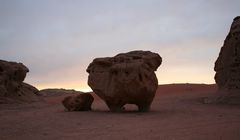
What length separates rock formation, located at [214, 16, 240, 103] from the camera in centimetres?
1582

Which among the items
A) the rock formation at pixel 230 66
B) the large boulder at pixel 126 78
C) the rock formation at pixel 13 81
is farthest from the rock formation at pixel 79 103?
the rock formation at pixel 13 81

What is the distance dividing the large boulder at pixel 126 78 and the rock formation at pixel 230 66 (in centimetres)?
362

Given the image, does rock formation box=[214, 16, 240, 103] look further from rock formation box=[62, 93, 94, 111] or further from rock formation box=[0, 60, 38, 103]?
rock formation box=[0, 60, 38, 103]

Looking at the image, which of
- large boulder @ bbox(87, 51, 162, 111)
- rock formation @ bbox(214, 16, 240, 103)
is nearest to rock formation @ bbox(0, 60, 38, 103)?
large boulder @ bbox(87, 51, 162, 111)

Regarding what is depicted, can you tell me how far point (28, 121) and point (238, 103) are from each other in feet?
27.6

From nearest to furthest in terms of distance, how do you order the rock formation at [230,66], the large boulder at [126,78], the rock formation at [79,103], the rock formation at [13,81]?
the large boulder at [126,78] < the rock formation at [79,103] < the rock formation at [230,66] < the rock formation at [13,81]

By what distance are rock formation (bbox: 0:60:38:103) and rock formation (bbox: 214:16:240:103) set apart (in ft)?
37.1

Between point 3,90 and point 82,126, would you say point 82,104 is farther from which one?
point 3,90

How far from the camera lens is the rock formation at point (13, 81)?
20.5 meters

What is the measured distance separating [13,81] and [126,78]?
1067cm

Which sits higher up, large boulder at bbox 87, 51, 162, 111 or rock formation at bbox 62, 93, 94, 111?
large boulder at bbox 87, 51, 162, 111

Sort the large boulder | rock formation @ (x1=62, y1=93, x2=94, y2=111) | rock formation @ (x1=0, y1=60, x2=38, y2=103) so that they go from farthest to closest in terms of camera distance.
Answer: rock formation @ (x1=0, y1=60, x2=38, y2=103), rock formation @ (x1=62, y1=93, x2=94, y2=111), the large boulder

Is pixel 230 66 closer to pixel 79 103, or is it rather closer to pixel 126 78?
pixel 126 78

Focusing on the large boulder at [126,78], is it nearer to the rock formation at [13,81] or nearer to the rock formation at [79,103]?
the rock formation at [79,103]
